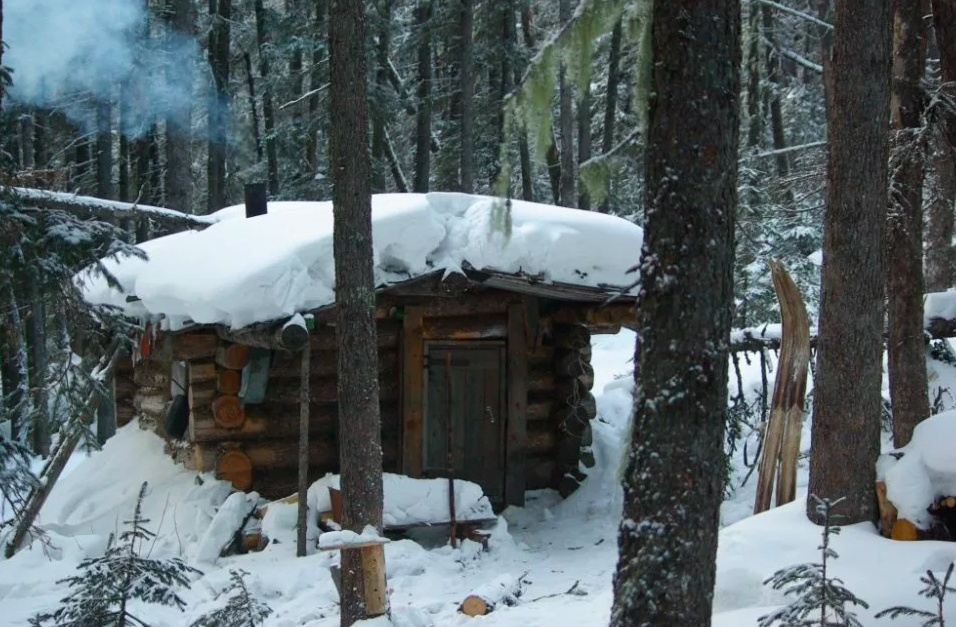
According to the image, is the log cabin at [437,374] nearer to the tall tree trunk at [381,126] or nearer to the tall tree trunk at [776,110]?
the tall tree trunk at [381,126]

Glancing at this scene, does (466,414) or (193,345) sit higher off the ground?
(193,345)

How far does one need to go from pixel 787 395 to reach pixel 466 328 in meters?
4.60

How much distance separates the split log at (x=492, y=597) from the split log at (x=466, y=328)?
366 cm

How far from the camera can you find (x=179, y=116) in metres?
17.6

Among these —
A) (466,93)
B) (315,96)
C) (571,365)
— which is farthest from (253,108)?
(571,365)

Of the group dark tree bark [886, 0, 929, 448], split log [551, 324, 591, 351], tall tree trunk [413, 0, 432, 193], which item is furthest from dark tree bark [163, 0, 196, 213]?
dark tree bark [886, 0, 929, 448]

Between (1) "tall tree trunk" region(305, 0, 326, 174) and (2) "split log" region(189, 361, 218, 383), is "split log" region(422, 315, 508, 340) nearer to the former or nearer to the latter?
(2) "split log" region(189, 361, 218, 383)

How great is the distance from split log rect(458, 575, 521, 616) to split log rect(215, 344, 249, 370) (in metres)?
4.01

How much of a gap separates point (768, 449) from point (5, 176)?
240 inches

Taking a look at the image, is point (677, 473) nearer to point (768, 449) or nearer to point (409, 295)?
point (768, 449)

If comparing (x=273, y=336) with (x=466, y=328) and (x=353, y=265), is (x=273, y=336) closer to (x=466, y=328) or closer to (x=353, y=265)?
(x=353, y=265)

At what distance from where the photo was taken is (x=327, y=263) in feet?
31.0

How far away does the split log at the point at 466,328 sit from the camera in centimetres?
1090

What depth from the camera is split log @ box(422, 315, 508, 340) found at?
10898 millimetres
